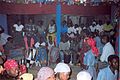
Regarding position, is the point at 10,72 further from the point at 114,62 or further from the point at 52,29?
the point at 52,29

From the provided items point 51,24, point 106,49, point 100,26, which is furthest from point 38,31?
point 106,49

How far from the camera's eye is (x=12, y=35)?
13.3 meters

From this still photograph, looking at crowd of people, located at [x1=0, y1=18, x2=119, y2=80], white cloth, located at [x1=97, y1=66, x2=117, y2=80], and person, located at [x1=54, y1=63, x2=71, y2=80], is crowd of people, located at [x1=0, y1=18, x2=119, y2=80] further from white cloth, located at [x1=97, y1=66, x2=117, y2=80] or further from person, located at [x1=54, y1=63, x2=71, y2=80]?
person, located at [x1=54, y1=63, x2=71, y2=80]

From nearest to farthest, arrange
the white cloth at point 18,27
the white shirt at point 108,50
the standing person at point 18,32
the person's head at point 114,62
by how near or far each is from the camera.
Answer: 1. the person's head at point 114,62
2. the white shirt at point 108,50
3. the standing person at point 18,32
4. the white cloth at point 18,27

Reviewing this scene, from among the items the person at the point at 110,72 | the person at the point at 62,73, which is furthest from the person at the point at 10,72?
the person at the point at 110,72

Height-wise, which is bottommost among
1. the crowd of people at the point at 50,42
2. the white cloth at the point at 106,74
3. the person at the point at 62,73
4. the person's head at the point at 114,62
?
the crowd of people at the point at 50,42

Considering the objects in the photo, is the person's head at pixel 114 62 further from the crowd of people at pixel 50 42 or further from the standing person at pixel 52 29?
the standing person at pixel 52 29

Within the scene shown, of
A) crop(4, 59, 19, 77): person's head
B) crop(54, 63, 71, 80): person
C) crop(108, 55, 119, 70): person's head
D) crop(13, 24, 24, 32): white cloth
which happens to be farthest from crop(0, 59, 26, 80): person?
crop(13, 24, 24, 32): white cloth

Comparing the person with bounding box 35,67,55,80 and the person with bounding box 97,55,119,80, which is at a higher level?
the person with bounding box 35,67,55,80

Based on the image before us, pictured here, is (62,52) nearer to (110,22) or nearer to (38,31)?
(38,31)

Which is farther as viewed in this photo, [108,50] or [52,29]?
[52,29]

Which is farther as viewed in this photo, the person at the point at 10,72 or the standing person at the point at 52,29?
the standing person at the point at 52,29

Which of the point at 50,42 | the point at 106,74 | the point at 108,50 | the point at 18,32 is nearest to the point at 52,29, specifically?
the point at 50,42

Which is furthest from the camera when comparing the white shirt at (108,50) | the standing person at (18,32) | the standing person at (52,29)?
the standing person at (18,32)
